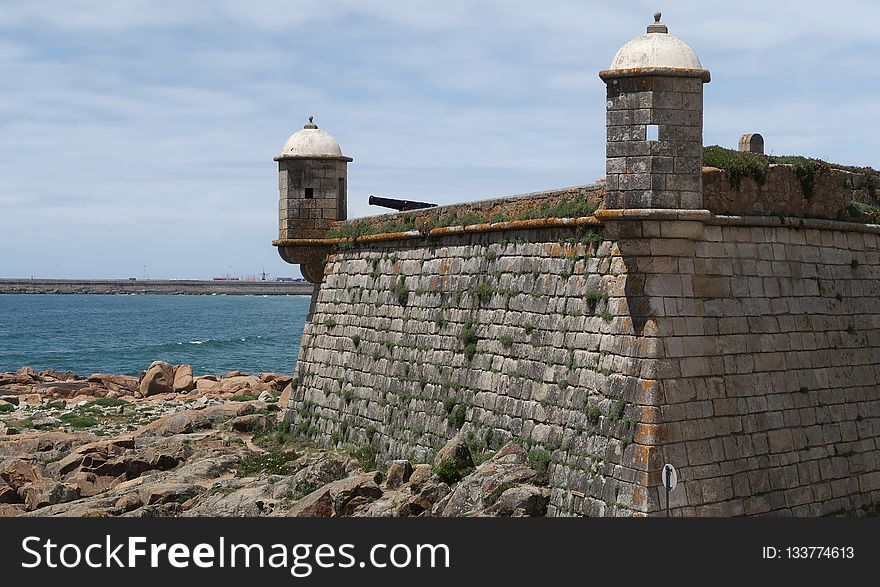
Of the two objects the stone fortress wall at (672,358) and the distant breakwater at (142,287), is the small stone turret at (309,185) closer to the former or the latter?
the stone fortress wall at (672,358)

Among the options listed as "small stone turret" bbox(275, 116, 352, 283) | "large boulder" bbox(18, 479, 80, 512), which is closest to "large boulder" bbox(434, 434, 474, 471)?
"large boulder" bbox(18, 479, 80, 512)

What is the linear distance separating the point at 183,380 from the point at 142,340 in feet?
149

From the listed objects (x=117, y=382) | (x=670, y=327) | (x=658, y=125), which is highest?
(x=658, y=125)

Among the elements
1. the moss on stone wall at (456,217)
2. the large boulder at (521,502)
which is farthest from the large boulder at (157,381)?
the large boulder at (521,502)

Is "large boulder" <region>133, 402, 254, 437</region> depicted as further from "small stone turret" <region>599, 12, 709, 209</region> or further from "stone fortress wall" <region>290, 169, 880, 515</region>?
"small stone turret" <region>599, 12, 709, 209</region>

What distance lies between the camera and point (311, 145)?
25234mm

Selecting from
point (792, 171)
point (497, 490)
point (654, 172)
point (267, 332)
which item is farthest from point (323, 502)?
point (267, 332)

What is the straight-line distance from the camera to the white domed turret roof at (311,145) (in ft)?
82.7

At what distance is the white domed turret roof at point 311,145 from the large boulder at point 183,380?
12849 millimetres

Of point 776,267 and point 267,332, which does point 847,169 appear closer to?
point 776,267

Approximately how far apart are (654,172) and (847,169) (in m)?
4.53

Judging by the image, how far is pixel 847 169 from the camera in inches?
700

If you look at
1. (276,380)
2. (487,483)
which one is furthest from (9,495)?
(276,380)

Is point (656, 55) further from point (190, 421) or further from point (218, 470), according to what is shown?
point (190, 421)
